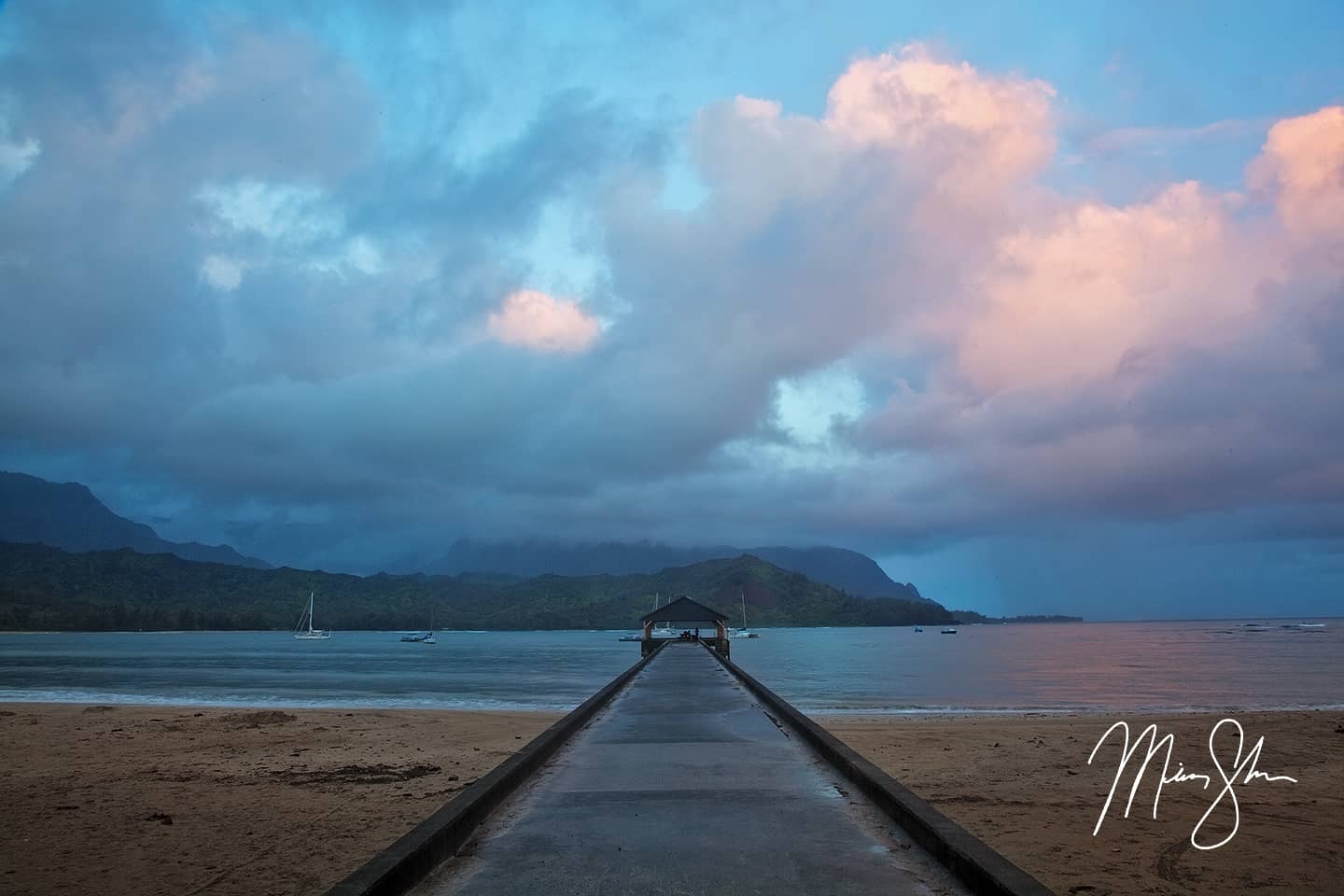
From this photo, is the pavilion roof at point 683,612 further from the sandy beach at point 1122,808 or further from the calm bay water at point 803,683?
the sandy beach at point 1122,808

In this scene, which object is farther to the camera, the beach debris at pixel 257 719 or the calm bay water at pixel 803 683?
the calm bay water at pixel 803 683

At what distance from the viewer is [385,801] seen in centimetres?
1138

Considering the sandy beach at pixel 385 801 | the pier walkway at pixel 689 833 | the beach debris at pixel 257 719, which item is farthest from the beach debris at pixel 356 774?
the beach debris at pixel 257 719

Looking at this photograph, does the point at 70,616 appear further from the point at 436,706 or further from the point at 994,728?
the point at 994,728

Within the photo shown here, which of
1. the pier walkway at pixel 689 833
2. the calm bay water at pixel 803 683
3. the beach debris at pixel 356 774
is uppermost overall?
the pier walkway at pixel 689 833

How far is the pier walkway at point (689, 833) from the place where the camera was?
210 inches

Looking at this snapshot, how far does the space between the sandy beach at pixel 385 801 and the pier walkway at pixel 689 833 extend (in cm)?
192

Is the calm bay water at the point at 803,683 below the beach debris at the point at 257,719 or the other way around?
below

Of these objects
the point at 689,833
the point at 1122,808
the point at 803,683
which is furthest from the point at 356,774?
the point at 803,683

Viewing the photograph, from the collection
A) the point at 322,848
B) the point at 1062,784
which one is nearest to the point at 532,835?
the point at 322,848
